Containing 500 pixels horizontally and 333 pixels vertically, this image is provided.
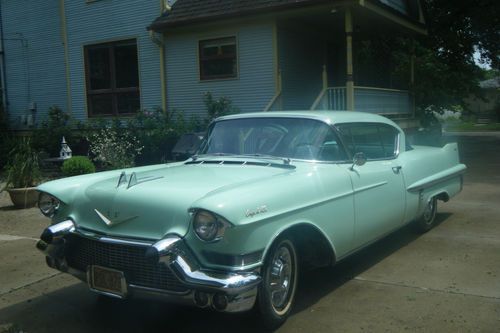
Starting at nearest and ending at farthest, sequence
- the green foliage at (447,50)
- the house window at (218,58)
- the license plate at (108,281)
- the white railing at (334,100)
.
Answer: the license plate at (108,281) < the white railing at (334,100) < the house window at (218,58) < the green foliage at (447,50)

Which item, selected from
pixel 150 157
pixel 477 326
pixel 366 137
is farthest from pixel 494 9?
pixel 477 326

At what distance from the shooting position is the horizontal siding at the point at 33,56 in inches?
633

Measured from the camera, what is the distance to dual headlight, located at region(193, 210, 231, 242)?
3.30 m

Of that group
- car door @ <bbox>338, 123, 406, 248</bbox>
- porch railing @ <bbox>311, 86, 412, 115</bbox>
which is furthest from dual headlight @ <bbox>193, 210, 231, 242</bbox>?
porch railing @ <bbox>311, 86, 412, 115</bbox>

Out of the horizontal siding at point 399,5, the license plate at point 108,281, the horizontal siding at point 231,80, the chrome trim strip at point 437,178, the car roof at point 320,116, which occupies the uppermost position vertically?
the horizontal siding at point 399,5

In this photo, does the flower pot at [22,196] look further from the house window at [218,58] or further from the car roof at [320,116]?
the house window at [218,58]

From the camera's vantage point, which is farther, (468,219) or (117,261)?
(468,219)

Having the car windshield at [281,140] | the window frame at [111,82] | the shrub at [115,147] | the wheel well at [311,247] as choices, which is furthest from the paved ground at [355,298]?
the window frame at [111,82]

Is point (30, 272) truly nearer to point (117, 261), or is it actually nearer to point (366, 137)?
point (117, 261)

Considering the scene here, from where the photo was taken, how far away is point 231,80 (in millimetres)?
12695

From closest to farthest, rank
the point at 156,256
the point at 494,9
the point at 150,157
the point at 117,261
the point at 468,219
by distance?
the point at 156,256, the point at 117,261, the point at 468,219, the point at 150,157, the point at 494,9

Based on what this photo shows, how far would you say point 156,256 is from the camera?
3248 mm

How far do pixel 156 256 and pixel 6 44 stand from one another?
53.7 feet

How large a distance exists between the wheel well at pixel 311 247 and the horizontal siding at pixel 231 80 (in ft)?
27.0
